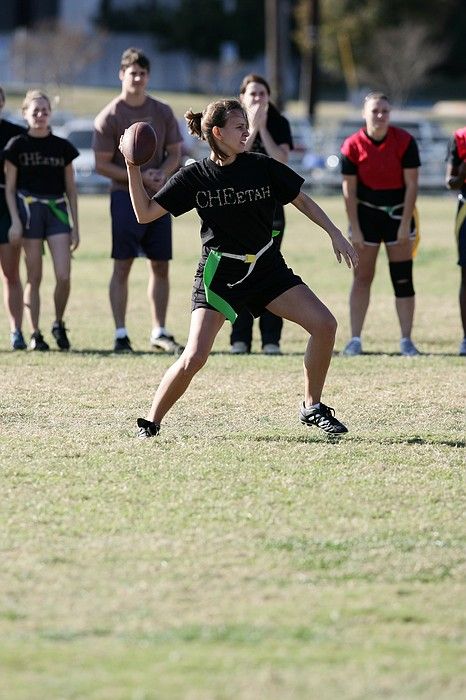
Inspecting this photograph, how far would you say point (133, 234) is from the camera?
11148 mm

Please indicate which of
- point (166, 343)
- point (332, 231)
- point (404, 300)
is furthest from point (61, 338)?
point (332, 231)

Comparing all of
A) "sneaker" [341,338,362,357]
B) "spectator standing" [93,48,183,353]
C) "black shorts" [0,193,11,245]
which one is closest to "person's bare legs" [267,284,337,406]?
"spectator standing" [93,48,183,353]

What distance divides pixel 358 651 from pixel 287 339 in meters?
8.29

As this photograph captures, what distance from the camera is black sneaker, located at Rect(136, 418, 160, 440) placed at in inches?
305

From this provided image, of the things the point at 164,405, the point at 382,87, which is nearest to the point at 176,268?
the point at 164,405

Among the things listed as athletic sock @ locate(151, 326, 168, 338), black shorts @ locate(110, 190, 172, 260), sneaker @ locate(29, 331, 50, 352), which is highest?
black shorts @ locate(110, 190, 172, 260)

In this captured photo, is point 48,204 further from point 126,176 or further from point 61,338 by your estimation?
point 61,338

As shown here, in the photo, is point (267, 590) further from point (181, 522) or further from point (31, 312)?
point (31, 312)

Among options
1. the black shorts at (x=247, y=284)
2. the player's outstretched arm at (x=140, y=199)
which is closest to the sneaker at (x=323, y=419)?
the black shorts at (x=247, y=284)

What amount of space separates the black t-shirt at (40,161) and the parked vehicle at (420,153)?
2451 cm

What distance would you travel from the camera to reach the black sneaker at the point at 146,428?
775 centimetres

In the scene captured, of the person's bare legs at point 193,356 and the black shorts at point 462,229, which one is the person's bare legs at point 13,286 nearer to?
the black shorts at point 462,229

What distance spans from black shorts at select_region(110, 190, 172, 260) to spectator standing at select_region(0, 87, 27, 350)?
0.85 metres

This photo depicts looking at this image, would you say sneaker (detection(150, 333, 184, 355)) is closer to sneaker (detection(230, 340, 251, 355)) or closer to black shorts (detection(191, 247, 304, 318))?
sneaker (detection(230, 340, 251, 355))
